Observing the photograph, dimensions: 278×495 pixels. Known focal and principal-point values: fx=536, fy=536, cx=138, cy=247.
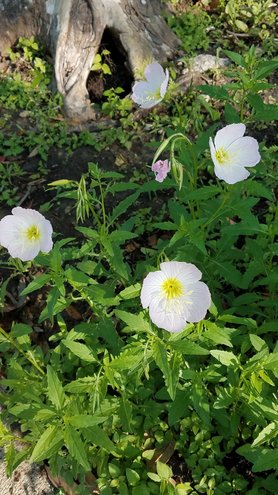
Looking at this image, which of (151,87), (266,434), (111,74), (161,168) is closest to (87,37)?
(111,74)

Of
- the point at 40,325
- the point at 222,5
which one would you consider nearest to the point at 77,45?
the point at 222,5

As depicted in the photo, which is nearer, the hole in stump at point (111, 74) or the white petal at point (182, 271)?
the white petal at point (182, 271)

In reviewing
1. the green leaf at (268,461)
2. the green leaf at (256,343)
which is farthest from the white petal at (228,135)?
the green leaf at (268,461)

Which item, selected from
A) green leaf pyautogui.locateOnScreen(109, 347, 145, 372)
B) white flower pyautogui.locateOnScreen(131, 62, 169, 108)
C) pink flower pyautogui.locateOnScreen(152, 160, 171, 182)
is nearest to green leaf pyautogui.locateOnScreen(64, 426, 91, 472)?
green leaf pyautogui.locateOnScreen(109, 347, 145, 372)

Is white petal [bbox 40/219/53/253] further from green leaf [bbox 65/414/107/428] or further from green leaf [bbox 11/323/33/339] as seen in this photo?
green leaf [bbox 65/414/107/428]

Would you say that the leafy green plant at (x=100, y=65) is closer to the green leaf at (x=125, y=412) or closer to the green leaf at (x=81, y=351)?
→ the green leaf at (x=81, y=351)
